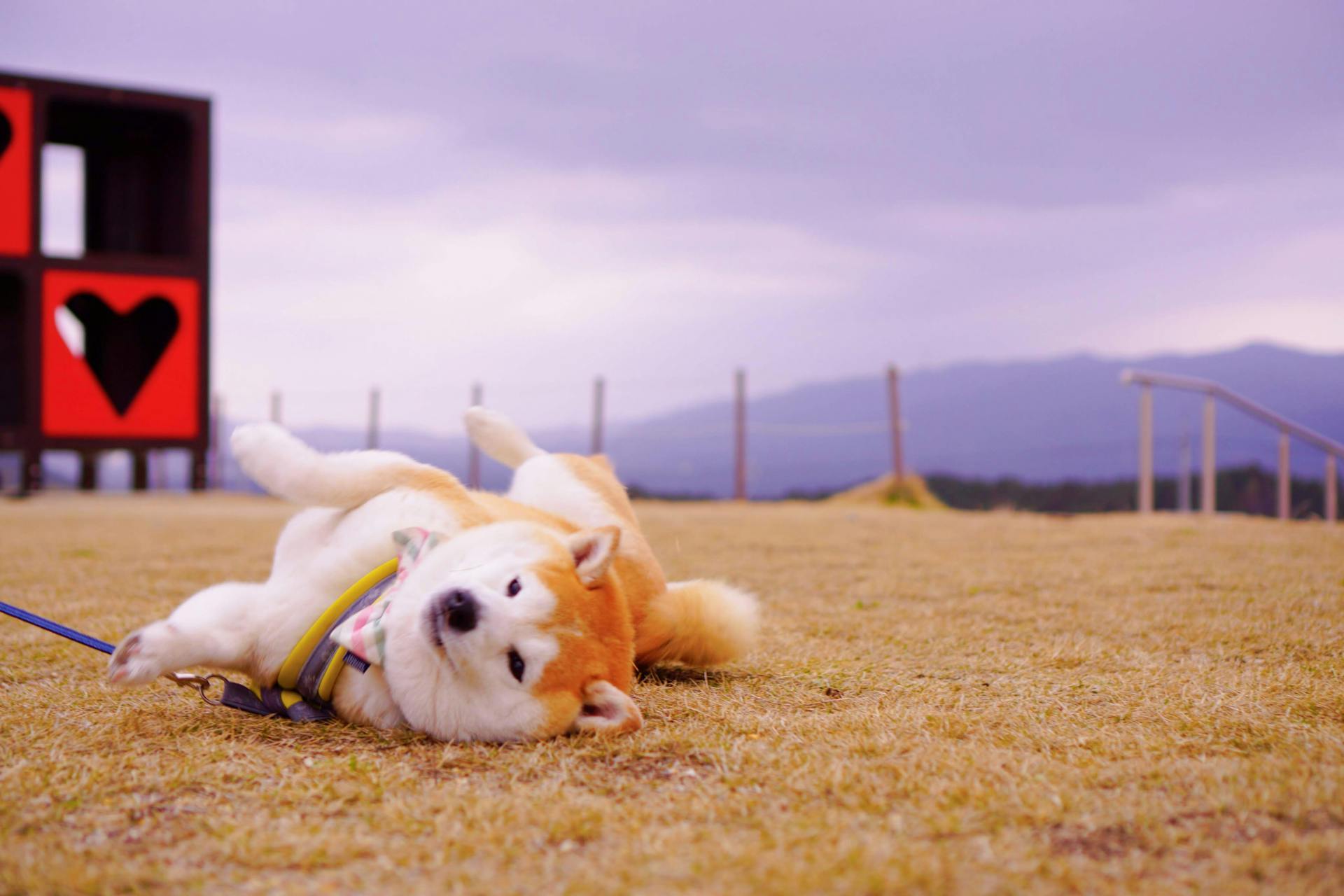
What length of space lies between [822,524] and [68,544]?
549 centimetres

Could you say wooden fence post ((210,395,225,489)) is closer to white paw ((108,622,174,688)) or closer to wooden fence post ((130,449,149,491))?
wooden fence post ((130,449,149,491))

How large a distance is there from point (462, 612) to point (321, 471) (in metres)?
0.78

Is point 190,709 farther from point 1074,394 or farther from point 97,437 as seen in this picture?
point 1074,394

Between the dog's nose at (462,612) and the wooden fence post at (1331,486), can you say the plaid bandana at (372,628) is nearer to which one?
the dog's nose at (462,612)

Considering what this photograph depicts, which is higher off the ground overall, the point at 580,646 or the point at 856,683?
the point at 580,646

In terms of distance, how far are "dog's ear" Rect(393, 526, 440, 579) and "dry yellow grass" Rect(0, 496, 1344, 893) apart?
37cm

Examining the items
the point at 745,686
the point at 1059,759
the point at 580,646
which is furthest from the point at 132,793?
the point at 1059,759

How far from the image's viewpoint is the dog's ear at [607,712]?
1961mm

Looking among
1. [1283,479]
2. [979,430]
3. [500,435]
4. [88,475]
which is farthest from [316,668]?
[979,430]

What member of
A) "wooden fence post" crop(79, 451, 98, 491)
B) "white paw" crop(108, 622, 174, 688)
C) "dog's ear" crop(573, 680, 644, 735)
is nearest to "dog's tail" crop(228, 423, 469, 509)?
"white paw" crop(108, 622, 174, 688)

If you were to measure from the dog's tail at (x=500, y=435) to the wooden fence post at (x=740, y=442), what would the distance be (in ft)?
33.0

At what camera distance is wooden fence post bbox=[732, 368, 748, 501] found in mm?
13797

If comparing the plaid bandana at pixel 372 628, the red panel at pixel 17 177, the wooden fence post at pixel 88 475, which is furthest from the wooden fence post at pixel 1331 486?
the wooden fence post at pixel 88 475

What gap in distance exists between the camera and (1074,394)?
156 ft
